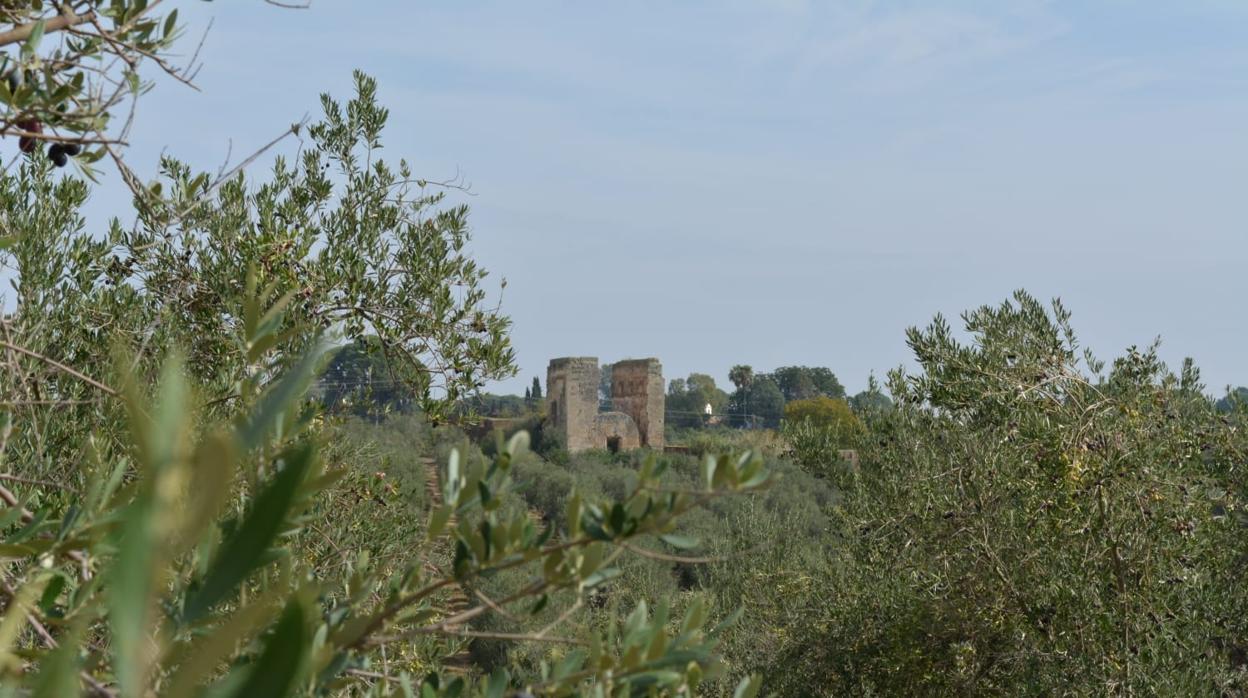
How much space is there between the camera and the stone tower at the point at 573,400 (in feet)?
103

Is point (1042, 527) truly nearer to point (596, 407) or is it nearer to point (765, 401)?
point (596, 407)

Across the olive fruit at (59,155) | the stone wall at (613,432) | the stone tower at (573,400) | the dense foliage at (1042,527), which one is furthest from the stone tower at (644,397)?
the olive fruit at (59,155)

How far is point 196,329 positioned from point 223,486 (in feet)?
15.1

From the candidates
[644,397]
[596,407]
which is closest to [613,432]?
[596,407]

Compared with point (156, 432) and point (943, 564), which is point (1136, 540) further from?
point (156, 432)

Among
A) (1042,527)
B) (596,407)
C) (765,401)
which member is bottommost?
(1042,527)

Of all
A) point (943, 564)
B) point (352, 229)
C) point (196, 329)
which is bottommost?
point (943, 564)

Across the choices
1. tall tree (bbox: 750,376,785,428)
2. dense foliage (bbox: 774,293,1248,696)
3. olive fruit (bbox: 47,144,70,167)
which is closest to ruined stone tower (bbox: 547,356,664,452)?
dense foliage (bbox: 774,293,1248,696)

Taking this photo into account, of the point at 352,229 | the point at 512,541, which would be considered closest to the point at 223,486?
the point at 512,541

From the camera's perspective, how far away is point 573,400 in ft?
104

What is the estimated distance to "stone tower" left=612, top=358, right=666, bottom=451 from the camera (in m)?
32.8

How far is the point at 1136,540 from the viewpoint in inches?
217

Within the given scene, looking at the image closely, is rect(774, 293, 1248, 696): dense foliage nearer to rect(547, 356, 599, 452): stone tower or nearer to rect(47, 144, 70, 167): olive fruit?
rect(47, 144, 70, 167): olive fruit

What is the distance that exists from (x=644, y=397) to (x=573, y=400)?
7.66 feet
